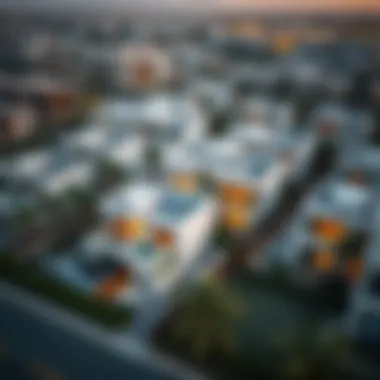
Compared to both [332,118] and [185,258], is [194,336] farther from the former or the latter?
[332,118]

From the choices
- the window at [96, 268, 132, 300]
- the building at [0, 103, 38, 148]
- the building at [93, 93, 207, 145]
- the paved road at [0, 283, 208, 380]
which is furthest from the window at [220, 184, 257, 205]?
the building at [0, 103, 38, 148]

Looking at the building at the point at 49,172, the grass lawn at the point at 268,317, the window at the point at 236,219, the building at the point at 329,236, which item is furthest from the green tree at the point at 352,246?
the building at the point at 49,172

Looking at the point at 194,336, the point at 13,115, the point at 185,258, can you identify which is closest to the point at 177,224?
the point at 185,258

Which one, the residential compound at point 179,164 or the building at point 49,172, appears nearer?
the residential compound at point 179,164

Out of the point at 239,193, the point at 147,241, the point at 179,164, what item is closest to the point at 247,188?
the point at 239,193

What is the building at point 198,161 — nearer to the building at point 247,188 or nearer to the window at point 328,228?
the building at point 247,188

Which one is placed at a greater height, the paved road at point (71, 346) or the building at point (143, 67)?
the building at point (143, 67)
